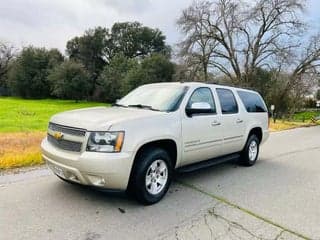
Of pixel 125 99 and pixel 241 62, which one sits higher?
pixel 241 62

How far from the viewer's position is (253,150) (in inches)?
296

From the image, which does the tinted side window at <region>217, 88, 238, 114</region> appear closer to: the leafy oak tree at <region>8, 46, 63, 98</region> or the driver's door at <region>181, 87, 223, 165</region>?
the driver's door at <region>181, 87, 223, 165</region>

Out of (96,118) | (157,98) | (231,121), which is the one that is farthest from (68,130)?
(231,121)

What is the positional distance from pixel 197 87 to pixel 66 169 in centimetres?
266

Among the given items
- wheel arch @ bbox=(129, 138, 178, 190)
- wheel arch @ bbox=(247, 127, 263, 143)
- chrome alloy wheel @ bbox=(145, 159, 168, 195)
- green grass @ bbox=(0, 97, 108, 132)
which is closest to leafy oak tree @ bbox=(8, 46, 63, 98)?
green grass @ bbox=(0, 97, 108, 132)

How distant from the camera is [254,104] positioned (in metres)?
7.61

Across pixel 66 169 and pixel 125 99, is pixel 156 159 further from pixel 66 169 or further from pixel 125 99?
pixel 125 99

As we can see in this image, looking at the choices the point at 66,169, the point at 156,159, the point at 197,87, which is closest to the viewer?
the point at 66,169

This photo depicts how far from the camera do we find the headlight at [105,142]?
4.30 metres

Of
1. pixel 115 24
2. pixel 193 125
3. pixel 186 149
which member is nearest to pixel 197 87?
pixel 193 125

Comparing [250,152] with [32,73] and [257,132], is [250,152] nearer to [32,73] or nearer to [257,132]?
[257,132]

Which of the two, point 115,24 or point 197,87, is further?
point 115,24

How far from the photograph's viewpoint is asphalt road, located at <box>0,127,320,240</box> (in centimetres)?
391

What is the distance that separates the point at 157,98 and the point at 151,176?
4.74 ft
